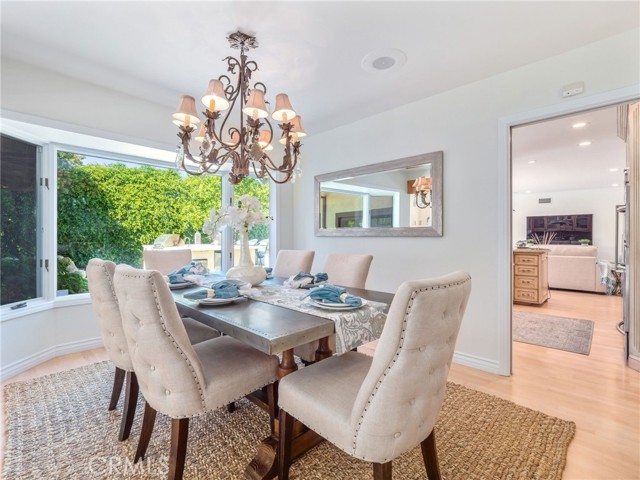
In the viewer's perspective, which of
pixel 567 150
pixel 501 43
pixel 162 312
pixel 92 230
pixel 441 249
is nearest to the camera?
pixel 162 312

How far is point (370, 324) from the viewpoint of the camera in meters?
1.51

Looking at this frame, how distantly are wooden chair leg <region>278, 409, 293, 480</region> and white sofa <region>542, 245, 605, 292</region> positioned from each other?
694 centimetres

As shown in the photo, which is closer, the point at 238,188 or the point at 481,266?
the point at 481,266

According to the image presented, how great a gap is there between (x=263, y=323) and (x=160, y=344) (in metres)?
0.42

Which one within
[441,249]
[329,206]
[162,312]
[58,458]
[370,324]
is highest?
[329,206]

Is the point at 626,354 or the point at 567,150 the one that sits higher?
the point at 567,150

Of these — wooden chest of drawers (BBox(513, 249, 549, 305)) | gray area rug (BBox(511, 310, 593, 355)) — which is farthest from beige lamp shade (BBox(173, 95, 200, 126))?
wooden chest of drawers (BBox(513, 249, 549, 305))

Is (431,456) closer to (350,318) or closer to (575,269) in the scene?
(350,318)

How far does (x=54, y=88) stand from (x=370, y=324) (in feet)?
10.6

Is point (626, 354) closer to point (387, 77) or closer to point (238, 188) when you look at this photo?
point (387, 77)

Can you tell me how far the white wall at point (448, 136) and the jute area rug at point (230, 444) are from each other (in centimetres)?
76

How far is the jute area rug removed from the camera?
148cm

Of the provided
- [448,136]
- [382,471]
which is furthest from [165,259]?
[448,136]

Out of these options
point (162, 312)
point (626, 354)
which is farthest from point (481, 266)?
point (162, 312)
